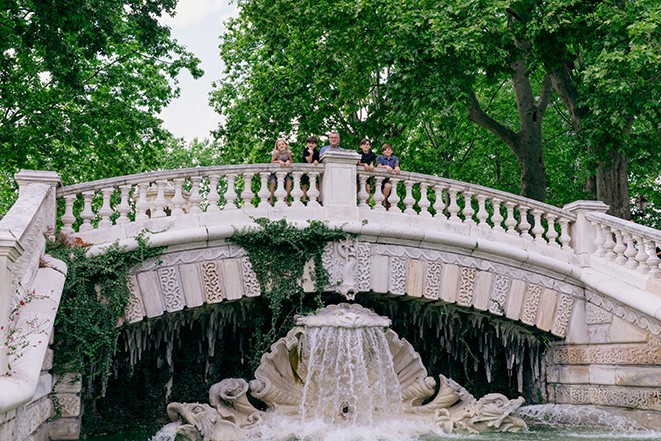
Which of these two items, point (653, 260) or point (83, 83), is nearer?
point (653, 260)

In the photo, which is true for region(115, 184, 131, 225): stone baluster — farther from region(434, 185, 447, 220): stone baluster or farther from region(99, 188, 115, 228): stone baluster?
region(434, 185, 447, 220): stone baluster

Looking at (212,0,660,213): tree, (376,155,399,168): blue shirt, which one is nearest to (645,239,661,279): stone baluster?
(212,0,660,213): tree

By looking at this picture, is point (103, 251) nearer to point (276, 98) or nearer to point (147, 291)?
point (147, 291)

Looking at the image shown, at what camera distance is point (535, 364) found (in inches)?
432

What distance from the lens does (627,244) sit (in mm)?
10047

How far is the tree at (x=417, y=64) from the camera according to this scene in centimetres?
1132

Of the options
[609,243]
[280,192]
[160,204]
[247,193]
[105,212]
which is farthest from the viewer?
[609,243]

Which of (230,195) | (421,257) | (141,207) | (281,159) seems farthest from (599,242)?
(141,207)

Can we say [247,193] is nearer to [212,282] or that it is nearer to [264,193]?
[264,193]

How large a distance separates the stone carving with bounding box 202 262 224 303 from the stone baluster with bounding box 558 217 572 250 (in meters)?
4.95

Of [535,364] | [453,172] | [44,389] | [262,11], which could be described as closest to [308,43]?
[262,11]

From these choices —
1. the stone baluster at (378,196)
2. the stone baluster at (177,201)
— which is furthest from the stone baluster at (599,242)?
the stone baluster at (177,201)

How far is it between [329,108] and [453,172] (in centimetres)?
472

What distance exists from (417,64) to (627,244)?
4.38 meters
